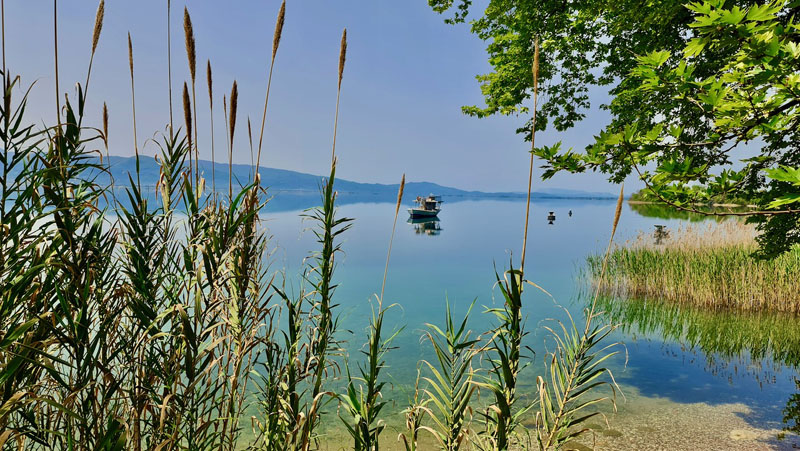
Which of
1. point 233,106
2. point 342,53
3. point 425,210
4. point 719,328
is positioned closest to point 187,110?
point 233,106

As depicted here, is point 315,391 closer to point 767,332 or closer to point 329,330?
point 329,330

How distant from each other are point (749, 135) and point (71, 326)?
3036 mm

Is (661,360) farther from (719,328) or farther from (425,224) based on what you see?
(425,224)

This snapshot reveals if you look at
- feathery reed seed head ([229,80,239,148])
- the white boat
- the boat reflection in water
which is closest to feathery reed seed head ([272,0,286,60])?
feathery reed seed head ([229,80,239,148])

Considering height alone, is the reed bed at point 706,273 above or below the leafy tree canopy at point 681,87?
below

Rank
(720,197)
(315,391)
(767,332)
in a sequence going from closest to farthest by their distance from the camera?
(315,391) < (720,197) < (767,332)

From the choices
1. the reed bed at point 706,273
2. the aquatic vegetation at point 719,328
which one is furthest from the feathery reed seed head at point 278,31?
the reed bed at point 706,273

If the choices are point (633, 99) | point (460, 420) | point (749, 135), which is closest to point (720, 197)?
point (749, 135)

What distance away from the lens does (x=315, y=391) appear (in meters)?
1.66

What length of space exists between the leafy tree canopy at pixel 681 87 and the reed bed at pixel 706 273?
14.0 ft

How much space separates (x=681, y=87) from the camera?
2.02 m

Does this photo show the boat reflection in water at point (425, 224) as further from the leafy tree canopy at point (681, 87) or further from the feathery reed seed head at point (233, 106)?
the feathery reed seed head at point (233, 106)

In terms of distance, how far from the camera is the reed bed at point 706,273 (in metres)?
8.02

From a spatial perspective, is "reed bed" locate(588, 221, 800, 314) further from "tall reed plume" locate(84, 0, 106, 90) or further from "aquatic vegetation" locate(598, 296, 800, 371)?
"tall reed plume" locate(84, 0, 106, 90)
